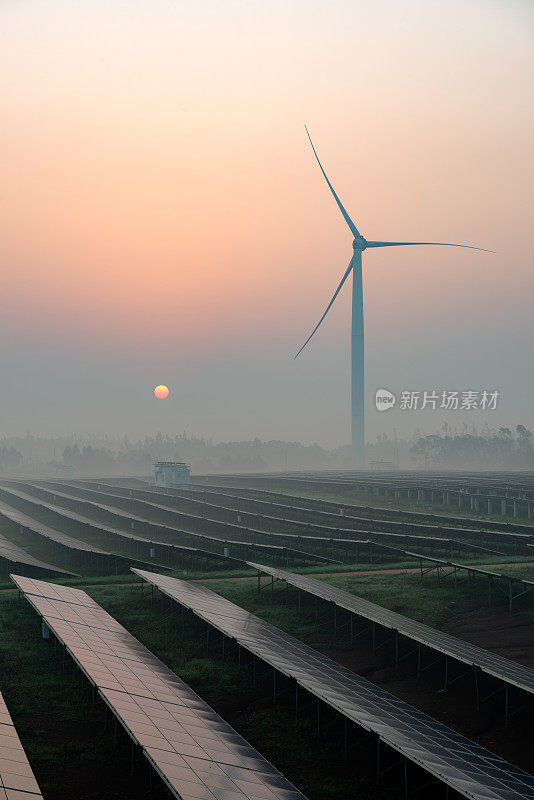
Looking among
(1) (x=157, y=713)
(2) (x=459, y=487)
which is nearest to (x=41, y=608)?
(1) (x=157, y=713)

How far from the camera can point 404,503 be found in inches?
3743

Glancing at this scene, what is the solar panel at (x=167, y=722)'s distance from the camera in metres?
17.8

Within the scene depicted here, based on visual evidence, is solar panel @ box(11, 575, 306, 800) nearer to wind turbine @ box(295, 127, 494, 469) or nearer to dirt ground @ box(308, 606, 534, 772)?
dirt ground @ box(308, 606, 534, 772)

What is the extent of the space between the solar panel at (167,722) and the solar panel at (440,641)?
996 cm

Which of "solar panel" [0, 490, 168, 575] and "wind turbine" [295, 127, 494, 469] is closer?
"solar panel" [0, 490, 168, 575]

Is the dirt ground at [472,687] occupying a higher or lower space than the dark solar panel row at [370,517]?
lower

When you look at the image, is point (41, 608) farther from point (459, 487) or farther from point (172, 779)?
point (459, 487)

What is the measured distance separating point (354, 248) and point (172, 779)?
12101 cm

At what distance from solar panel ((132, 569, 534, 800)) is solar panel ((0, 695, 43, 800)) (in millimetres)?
9485

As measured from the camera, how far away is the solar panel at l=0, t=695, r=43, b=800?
15453 mm

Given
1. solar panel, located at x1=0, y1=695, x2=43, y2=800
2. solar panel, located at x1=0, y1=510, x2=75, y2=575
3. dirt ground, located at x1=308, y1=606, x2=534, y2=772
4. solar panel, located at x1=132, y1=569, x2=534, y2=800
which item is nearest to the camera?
solar panel, located at x1=0, y1=695, x2=43, y2=800

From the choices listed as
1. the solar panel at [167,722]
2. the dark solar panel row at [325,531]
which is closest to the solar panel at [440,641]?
the solar panel at [167,722]

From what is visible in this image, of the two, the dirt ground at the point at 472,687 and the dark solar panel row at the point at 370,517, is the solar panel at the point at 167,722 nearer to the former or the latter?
the dirt ground at the point at 472,687

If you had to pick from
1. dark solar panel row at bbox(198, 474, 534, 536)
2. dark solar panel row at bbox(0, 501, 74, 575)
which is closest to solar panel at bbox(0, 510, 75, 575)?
dark solar panel row at bbox(0, 501, 74, 575)
